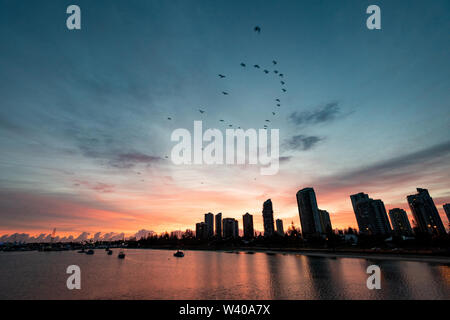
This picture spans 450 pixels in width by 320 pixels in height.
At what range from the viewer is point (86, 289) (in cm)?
3394

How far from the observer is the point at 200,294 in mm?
28641
